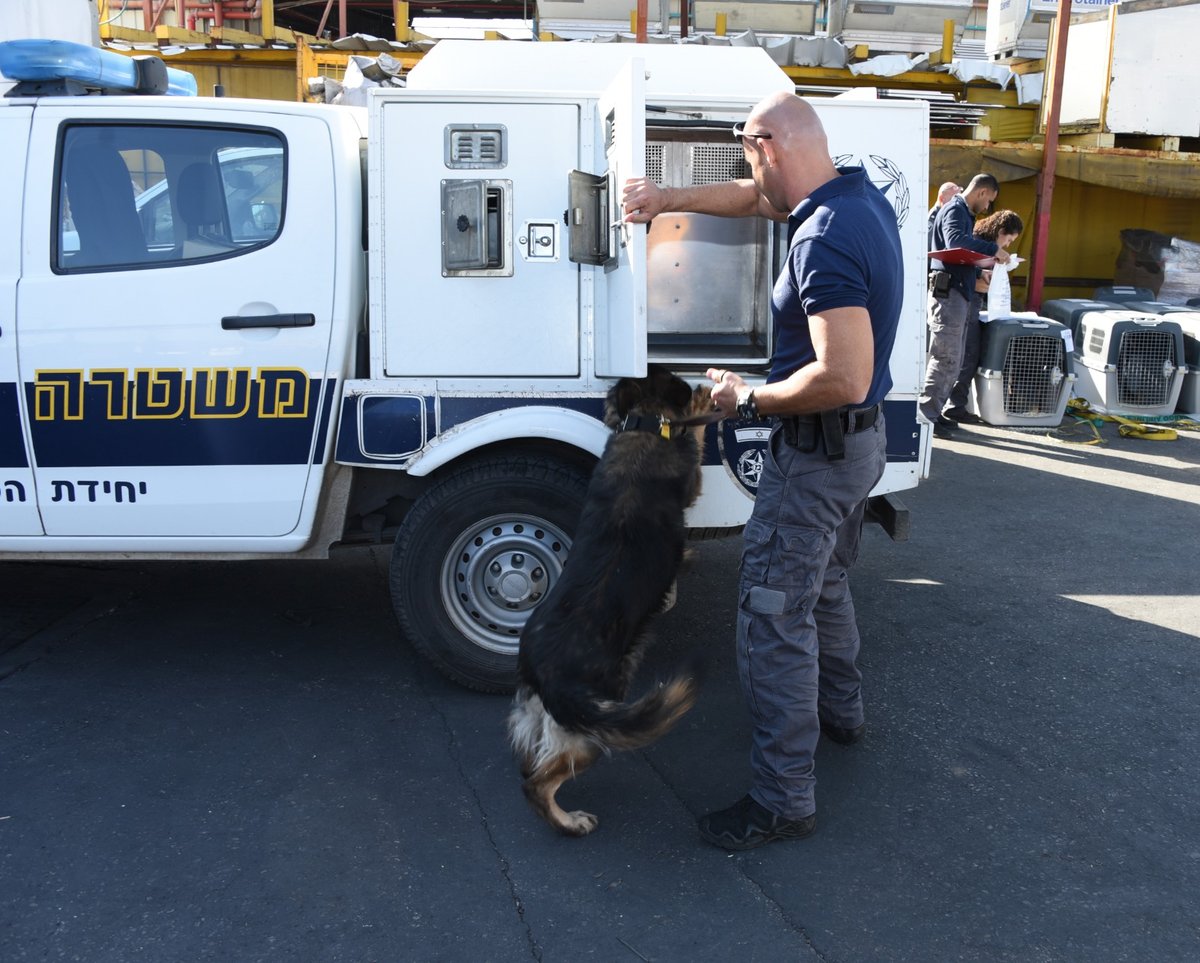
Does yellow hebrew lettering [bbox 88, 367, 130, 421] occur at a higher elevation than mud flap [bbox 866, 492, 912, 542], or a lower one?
higher

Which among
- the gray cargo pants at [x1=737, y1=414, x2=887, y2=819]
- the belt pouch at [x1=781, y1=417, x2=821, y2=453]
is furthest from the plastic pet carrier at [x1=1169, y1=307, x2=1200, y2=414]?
the belt pouch at [x1=781, y1=417, x2=821, y2=453]

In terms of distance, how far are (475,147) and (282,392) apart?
3.61 ft

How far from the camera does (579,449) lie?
396cm

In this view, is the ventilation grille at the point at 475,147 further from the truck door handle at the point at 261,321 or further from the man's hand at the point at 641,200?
the truck door handle at the point at 261,321

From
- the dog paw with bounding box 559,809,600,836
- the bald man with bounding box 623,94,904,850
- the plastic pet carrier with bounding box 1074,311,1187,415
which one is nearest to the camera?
the bald man with bounding box 623,94,904,850

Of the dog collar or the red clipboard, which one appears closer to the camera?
the dog collar

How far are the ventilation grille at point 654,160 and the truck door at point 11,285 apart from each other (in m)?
2.37

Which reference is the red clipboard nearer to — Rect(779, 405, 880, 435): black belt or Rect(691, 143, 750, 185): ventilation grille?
Rect(691, 143, 750, 185): ventilation grille

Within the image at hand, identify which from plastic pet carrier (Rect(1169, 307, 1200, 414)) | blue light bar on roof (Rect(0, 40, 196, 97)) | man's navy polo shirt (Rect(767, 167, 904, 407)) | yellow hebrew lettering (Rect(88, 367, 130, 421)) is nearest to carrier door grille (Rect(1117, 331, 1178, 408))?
plastic pet carrier (Rect(1169, 307, 1200, 414))

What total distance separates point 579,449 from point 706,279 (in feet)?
4.09

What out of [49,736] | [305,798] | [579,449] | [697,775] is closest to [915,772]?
[697,775]

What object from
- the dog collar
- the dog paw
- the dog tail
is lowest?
the dog paw

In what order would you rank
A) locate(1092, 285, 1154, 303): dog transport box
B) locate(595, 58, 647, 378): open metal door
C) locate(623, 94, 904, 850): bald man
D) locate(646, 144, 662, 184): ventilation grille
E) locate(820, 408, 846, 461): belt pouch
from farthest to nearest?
1. locate(1092, 285, 1154, 303): dog transport box
2. locate(646, 144, 662, 184): ventilation grille
3. locate(595, 58, 647, 378): open metal door
4. locate(820, 408, 846, 461): belt pouch
5. locate(623, 94, 904, 850): bald man

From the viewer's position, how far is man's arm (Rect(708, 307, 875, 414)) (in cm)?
277
